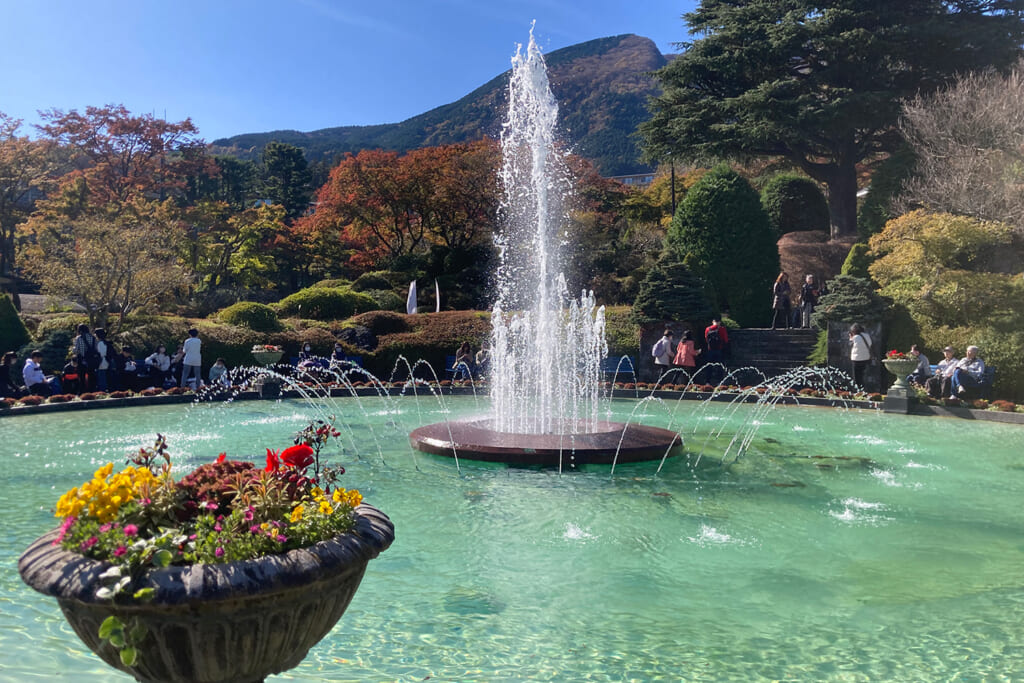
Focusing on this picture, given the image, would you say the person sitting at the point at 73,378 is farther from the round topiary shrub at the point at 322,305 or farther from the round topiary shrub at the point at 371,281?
the round topiary shrub at the point at 371,281

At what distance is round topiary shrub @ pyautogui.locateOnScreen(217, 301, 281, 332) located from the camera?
862 inches

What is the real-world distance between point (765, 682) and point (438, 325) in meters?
19.8

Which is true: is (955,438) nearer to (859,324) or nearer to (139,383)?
(859,324)

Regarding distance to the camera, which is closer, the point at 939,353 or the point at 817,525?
the point at 817,525

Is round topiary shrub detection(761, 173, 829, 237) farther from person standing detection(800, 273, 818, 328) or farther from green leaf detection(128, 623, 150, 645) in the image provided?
green leaf detection(128, 623, 150, 645)

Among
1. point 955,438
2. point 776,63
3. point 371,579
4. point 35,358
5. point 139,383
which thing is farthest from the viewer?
point 776,63

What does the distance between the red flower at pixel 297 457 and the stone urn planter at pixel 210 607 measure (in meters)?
0.70

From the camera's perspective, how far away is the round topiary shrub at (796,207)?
3112cm

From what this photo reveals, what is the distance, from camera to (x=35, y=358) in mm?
15672

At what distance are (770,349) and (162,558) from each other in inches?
790

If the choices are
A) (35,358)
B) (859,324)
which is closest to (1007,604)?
(859,324)

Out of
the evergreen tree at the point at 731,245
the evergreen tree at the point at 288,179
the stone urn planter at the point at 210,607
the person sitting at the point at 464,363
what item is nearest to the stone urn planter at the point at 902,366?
the person sitting at the point at 464,363

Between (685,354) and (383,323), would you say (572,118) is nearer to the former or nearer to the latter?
(383,323)

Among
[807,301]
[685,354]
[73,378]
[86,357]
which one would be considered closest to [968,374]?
[685,354]
